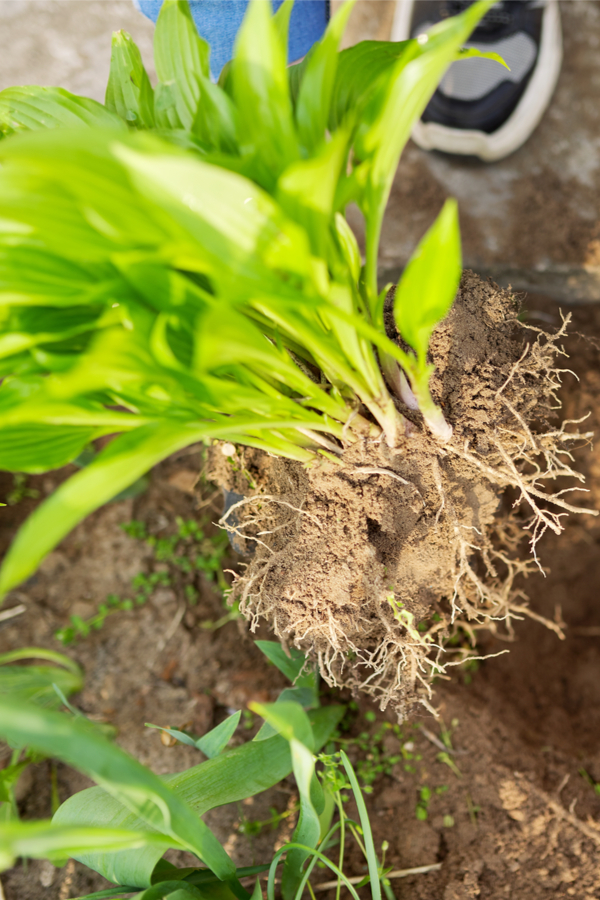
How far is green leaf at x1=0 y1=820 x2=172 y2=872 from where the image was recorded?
44 cm

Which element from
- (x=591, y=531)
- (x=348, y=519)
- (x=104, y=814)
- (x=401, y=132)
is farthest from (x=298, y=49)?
(x=104, y=814)

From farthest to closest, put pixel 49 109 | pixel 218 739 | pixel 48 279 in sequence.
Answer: pixel 218 739, pixel 49 109, pixel 48 279

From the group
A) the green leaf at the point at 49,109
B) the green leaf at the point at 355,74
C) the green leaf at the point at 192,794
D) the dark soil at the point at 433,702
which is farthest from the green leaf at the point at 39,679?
the green leaf at the point at 355,74

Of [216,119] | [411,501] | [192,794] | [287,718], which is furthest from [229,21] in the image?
[192,794]

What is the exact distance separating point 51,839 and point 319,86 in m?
0.66

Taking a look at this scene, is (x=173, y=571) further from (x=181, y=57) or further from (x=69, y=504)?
(x=181, y=57)

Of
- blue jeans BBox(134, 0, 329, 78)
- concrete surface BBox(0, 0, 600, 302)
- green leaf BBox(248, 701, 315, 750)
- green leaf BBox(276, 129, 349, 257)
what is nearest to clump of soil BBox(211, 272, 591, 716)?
green leaf BBox(248, 701, 315, 750)

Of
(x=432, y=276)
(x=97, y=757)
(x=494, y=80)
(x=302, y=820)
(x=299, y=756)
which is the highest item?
(x=494, y=80)

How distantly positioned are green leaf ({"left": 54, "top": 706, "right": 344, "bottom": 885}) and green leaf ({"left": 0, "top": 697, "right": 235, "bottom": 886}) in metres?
0.14

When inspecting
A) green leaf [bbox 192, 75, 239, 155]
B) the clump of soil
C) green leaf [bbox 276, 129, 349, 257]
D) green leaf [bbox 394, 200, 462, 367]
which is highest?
green leaf [bbox 192, 75, 239, 155]

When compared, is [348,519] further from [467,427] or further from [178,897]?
[178,897]

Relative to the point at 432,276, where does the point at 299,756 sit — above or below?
below

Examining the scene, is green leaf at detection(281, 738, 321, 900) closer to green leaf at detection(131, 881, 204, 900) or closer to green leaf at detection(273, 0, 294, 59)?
green leaf at detection(131, 881, 204, 900)

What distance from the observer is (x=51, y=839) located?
1.48 feet
